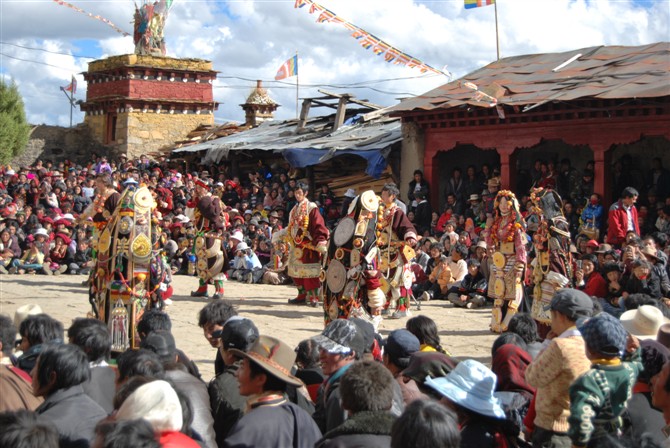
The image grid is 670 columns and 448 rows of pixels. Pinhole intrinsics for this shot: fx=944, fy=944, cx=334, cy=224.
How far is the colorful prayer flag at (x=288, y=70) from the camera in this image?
32.2 m

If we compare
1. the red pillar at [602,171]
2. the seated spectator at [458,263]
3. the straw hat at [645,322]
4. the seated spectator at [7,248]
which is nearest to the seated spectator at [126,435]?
the straw hat at [645,322]

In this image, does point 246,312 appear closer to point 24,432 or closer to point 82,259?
point 82,259

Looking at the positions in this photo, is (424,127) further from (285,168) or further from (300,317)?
(300,317)

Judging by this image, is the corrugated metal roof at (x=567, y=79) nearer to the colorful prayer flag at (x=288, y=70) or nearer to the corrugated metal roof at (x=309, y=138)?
the corrugated metal roof at (x=309, y=138)

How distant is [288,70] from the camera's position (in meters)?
32.2

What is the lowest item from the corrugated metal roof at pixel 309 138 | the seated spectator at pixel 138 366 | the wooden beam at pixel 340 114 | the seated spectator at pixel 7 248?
the seated spectator at pixel 138 366

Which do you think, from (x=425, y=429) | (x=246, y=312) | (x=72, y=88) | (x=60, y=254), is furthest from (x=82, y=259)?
(x=72, y=88)

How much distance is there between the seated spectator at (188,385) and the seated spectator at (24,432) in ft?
3.55

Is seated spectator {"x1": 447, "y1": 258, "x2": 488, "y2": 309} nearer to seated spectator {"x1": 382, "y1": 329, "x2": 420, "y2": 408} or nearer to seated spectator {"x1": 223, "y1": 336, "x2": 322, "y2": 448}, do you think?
seated spectator {"x1": 382, "y1": 329, "x2": 420, "y2": 408}

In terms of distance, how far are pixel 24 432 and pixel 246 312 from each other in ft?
32.9

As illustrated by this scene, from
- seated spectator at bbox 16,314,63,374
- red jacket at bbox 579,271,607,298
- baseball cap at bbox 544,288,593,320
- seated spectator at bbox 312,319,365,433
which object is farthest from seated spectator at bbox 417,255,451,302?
seated spectator at bbox 16,314,63,374

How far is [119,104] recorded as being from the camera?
34375 millimetres

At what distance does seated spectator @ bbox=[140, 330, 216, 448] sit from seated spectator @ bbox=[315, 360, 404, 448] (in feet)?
2.78

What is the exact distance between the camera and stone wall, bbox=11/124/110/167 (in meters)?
33.6
